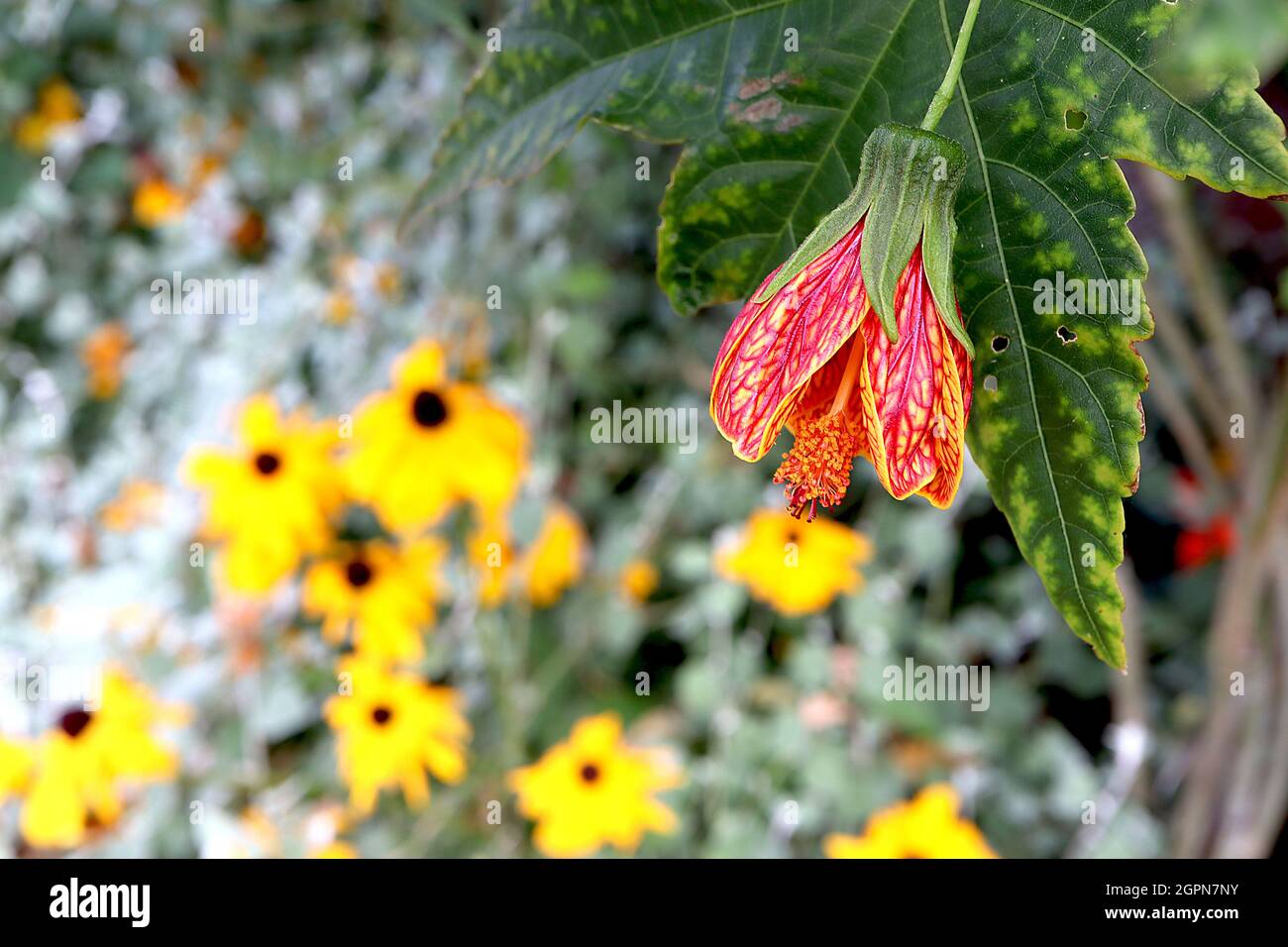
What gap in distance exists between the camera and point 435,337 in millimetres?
908

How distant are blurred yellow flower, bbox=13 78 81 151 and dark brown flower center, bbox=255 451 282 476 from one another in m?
0.55

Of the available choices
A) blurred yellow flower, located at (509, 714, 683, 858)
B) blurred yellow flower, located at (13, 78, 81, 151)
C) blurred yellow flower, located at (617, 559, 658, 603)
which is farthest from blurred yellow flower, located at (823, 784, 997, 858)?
blurred yellow flower, located at (13, 78, 81, 151)

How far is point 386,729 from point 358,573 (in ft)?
0.39

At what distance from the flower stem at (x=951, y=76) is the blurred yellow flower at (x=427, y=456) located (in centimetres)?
58

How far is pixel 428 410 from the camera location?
81 cm

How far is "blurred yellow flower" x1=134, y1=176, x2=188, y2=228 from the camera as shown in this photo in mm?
1202

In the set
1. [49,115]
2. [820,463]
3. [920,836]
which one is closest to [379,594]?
[920,836]

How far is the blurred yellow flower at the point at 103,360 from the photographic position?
124 cm

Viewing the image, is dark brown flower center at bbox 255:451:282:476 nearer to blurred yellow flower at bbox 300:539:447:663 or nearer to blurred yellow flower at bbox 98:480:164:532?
blurred yellow flower at bbox 300:539:447:663

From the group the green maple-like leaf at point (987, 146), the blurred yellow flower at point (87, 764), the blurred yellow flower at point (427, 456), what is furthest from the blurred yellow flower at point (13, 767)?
the green maple-like leaf at point (987, 146)
